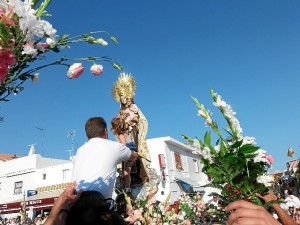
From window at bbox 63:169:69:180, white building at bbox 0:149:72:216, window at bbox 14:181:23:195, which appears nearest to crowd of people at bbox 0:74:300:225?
window at bbox 63:169:69:180

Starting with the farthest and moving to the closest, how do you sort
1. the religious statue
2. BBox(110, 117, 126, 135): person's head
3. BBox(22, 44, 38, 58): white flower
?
the religious statue → BBox(110, 117, 126, 135): person's head → BBox(22, 44, 38, 58): white flower

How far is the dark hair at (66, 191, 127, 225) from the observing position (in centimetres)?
199

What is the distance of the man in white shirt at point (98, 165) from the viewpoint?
8.38 feet

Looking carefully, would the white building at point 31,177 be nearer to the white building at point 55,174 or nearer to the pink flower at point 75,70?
the white building at point 55,174

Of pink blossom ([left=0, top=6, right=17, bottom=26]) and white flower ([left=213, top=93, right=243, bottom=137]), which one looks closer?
pink blossom ([left=0, top=6, right=17, bottom=26])

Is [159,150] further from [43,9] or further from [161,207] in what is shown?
[43,9]

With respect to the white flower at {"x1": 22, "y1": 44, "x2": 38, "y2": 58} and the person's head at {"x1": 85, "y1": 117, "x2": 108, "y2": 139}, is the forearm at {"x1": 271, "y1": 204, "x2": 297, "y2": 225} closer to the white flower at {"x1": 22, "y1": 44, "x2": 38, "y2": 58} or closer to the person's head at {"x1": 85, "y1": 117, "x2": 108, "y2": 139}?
the white flower at {"x1": 22, "y1": 44, "x2": 38, "y2": 58}

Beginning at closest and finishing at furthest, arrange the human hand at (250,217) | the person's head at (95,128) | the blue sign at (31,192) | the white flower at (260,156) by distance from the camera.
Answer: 1. the human hand at (250,217)
2. the white flower at (260,156)
3. the person's head at (95,128)
4. the blue sign at (31,192)

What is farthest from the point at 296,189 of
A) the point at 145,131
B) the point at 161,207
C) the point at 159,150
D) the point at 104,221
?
the point at 159,150

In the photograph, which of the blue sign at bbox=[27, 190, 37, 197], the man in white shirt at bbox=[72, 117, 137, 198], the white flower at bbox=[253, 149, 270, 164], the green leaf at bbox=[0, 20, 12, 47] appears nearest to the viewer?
the green leaf at bbox=[0, 20, 12, 47]

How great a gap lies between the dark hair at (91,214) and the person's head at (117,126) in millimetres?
2483

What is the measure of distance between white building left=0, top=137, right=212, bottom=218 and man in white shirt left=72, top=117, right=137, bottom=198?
78.9 feet

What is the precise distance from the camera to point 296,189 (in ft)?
14.2

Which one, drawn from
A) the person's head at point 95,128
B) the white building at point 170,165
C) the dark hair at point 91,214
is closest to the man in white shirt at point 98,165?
the person's head at point 95,128
